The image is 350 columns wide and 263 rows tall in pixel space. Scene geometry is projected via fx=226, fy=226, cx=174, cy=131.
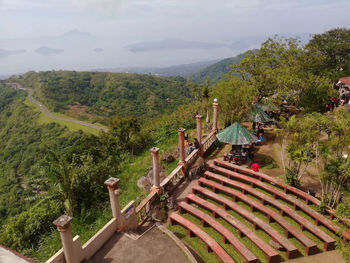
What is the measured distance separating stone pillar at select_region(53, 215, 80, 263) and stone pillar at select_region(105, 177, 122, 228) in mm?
1811

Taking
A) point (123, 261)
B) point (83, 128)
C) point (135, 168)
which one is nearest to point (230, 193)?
point (123, 261)

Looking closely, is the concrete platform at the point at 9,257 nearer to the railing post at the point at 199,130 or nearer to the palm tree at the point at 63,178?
the palm tree at the point at 63,178

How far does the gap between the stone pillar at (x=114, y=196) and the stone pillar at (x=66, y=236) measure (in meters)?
1.81

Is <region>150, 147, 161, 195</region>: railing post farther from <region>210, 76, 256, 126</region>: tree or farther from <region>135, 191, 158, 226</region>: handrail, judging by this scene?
<region>210, 76, 256, 126</region>: tree

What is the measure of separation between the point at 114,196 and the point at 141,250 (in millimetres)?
2101

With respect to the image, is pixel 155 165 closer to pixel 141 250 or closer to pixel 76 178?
pixel 141 250

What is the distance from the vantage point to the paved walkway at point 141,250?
7527mm

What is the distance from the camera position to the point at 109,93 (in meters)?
122

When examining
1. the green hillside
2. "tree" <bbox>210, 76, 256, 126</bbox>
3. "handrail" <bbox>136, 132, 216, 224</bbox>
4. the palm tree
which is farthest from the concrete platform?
the green hillside

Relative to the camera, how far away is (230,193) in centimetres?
1096

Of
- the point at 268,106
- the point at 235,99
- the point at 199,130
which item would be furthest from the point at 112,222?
the point at 268,106

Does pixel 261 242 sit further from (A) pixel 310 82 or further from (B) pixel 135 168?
(A) pixel 310 82

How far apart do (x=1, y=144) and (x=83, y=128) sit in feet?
87.9

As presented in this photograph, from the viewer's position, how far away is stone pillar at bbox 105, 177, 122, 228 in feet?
26.7
